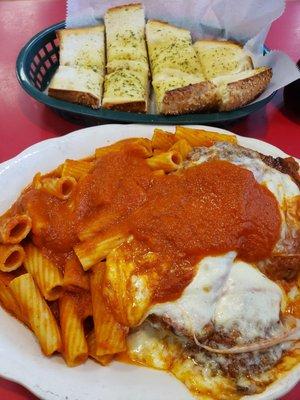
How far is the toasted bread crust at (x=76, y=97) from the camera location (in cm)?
209

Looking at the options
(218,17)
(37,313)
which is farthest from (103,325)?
(218,17)

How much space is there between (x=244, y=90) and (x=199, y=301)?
118cm

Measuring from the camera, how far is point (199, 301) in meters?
1.27

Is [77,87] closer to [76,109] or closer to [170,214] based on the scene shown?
[76,109]

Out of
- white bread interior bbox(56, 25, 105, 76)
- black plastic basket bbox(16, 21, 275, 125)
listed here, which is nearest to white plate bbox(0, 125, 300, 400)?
black plastic basket bbox(16, 21, 275, 125)

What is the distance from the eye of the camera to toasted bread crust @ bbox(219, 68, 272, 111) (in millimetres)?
2076

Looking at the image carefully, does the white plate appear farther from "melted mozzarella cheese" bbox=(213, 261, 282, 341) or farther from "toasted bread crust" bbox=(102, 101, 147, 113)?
"toasted bread crust" bbox=(102, 101, 147, 113)

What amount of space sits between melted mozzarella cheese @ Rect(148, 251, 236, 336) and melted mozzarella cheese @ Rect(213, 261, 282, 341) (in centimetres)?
2

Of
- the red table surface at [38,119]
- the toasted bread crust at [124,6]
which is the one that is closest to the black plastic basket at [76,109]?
the red table surface at [38,119]

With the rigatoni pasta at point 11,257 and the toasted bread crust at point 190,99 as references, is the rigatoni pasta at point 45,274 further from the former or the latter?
the toasted bread crust at point 190,99

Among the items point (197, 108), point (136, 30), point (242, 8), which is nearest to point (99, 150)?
point (197, 108)

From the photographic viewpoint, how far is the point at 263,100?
7.02 feet

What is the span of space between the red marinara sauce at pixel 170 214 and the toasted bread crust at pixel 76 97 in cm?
67

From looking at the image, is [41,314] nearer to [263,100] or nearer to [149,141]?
[149,141]
